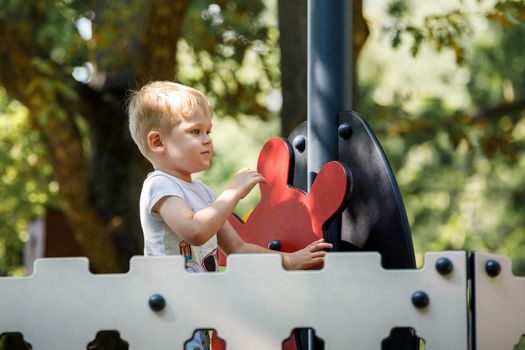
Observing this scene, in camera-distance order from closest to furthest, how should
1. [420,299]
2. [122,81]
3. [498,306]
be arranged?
[420,299] < [498,306] < [122,81]

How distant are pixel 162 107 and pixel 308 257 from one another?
0.63 m

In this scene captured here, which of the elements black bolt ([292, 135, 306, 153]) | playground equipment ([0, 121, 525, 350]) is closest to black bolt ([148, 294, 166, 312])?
playground equipment ([0, 121, 525, 350])

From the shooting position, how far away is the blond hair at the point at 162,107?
116 inches

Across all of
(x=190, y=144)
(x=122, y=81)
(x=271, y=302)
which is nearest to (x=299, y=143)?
(x=190, y=144)

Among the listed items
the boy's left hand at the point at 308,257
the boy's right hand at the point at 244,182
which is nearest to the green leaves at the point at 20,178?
the boy's right hand at the point at 244,182

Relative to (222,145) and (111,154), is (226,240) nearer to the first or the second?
(111,154)

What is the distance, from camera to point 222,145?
22.0 m

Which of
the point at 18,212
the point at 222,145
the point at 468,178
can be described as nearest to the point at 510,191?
the point at 468,178

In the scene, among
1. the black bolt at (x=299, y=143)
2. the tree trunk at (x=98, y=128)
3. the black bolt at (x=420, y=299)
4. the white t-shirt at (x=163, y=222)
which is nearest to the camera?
the black bolt at (x=420, y=299)

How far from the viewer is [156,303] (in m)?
2.33

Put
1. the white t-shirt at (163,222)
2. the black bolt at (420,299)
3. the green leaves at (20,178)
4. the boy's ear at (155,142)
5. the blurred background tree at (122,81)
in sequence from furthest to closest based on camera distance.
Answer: the green leaves at (20,178), the blurred background tree at (122,81), the boy's ear at (155,142), the white t-shirt at (163,222), the black bolt at (420,299)

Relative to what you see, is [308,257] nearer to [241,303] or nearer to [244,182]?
[244,182]

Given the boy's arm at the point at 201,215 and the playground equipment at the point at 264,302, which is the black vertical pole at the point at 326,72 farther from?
the playground equipment at the point at 264,302

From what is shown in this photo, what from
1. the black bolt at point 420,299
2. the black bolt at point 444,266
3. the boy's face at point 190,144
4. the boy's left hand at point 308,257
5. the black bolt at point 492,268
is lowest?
the black bolt at point 420,299
